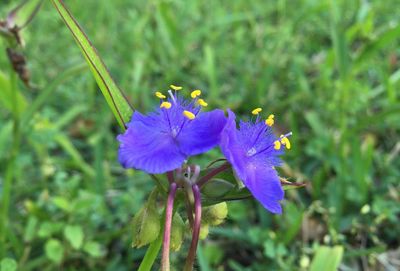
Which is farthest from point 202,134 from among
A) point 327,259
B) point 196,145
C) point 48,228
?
point 48,228

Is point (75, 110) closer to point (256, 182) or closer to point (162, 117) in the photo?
point (162, 117)

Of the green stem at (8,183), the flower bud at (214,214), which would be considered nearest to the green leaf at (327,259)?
the flower bud at (214,214)

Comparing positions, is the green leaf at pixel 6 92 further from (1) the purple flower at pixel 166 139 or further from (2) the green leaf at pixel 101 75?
(1) the purple flower at pixel 166 139

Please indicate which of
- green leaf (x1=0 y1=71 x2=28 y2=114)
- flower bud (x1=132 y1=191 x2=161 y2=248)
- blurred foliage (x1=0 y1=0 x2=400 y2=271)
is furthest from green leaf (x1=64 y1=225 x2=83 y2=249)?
flower bud (x1=132 y1=191 x2=161 y2=248)

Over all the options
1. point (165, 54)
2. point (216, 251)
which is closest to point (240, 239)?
point (216, 251)

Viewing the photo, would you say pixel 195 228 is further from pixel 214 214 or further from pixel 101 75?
pixel 101 75

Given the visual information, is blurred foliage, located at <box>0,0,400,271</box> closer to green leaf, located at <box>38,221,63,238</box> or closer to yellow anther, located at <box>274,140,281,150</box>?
green leaf, located at <box>38,221,63,238</box>
